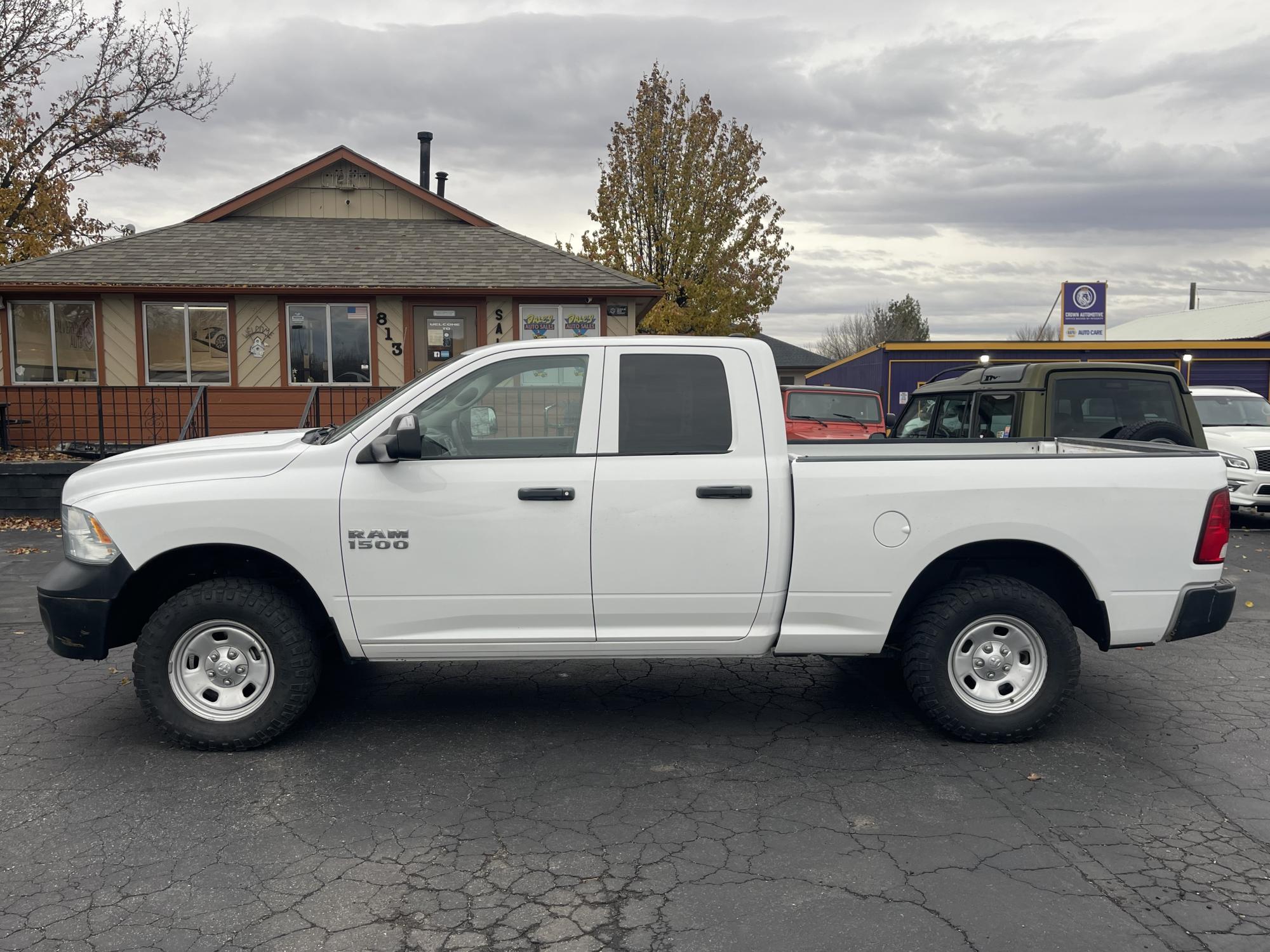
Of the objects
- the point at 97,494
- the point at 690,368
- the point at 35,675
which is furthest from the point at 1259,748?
the point at 35,675

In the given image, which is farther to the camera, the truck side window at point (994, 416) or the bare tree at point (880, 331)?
the bare tree at point (880, 331)

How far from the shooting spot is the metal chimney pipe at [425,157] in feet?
82.7

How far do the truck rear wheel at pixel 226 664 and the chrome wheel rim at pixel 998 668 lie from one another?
3.06 meters

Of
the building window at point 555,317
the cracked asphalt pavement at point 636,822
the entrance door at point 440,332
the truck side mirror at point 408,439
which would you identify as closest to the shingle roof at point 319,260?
the building window at point 555,317

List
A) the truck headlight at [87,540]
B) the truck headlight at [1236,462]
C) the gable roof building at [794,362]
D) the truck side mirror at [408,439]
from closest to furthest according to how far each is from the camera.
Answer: the truck side mirror at [408,439] → the truck headlight at [87,540] → the truck headlight at [1236,462] → the gable roof building at [794,362]

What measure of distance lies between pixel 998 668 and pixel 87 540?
13.9ft

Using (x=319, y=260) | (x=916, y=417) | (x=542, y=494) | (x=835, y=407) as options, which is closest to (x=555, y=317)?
(x=319, y=260)

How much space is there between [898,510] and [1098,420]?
14.4 ft

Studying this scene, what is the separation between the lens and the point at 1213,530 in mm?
4660

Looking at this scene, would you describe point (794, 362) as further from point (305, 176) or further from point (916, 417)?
point (916, 417)

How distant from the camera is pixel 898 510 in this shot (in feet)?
15.1

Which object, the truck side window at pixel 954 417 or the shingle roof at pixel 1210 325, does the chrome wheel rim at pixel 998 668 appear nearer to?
the truck side window at pixel 954 417

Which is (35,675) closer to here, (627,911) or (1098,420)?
(627,911)

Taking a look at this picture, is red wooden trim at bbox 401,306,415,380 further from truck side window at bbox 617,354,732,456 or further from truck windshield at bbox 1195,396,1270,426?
truck side window at bbox 617,354,732,456
